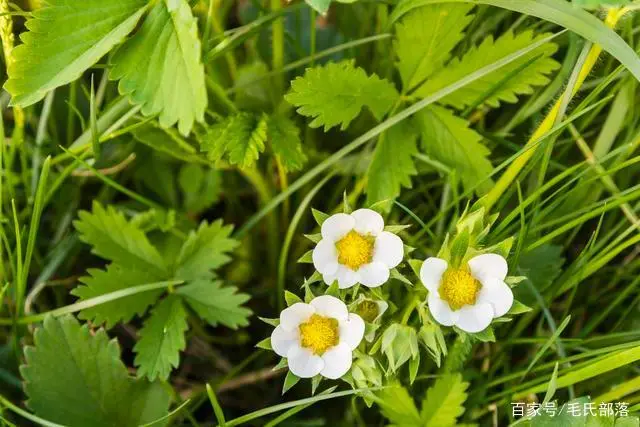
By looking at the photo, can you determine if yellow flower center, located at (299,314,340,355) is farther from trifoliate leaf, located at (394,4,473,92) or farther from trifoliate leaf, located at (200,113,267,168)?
trifoliate leaf, located at (394,4,473,92)

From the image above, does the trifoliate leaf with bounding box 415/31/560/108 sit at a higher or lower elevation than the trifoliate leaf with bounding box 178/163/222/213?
higher

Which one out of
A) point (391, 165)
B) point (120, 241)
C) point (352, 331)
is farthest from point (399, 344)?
point (120, 241)

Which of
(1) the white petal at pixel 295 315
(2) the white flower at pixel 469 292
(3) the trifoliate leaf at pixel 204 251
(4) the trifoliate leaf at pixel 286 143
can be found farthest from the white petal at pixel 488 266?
(3) the trifoliate leaf at pixel 204 251

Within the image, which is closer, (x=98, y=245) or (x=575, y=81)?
(x=575, y=81)

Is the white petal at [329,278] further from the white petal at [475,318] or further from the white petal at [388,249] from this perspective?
the white petal at [475,318]

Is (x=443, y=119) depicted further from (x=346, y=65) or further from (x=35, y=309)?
(x=35, y=309)

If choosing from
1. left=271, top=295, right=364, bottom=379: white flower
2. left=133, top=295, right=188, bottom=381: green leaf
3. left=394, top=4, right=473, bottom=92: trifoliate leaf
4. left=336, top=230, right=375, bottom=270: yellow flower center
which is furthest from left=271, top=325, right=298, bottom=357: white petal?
left=394, top=4, right=473, bottom=92: trifoliate leaf

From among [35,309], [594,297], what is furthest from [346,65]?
[35,309]
